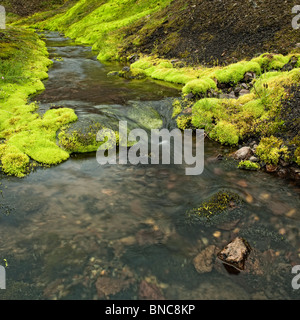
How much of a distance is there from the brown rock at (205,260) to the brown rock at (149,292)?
127cm

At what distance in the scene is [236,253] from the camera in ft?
22.7

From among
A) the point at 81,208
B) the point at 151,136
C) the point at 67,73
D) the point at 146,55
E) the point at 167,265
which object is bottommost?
the point at 167,265

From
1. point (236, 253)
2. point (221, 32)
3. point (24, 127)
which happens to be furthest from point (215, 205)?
point (221, 32)

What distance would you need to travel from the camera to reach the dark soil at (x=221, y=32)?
2195 centimetres

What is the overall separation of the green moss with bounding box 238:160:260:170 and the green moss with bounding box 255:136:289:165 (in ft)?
1.56

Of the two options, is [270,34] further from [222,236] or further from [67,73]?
[222,236]

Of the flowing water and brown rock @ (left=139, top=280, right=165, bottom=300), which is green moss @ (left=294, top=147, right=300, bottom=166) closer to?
the flowing water

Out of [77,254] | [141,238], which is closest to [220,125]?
[141,238]

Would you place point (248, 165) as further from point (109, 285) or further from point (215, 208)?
point (109, 285)

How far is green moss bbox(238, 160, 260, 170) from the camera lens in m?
10.7

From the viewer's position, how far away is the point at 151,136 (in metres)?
13.9

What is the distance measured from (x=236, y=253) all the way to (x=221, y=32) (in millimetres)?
25242

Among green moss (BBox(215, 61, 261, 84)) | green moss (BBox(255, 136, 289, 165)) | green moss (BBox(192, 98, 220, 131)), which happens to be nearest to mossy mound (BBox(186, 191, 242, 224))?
green moss (BBox(255, 136, 289, 165))
